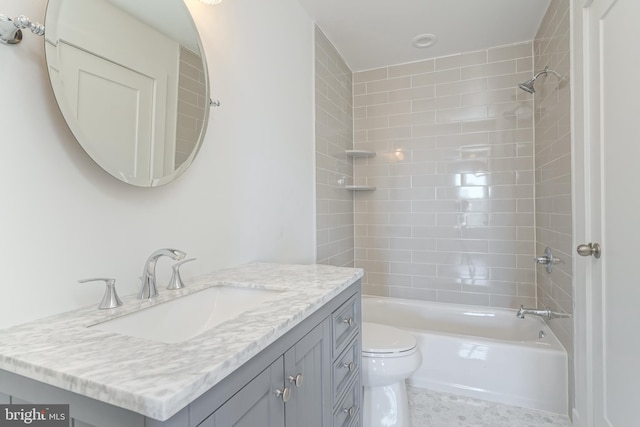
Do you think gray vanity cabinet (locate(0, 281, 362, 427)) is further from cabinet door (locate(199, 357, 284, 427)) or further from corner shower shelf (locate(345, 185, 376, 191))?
corner shower shelf (locate(345, 185, 376, 191))

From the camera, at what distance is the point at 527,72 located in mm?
2506

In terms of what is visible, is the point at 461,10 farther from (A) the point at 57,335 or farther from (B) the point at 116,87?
(A) the point at 57,335

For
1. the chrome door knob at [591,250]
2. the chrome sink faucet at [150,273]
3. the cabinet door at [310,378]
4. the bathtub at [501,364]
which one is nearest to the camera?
the cabinet door at [310,378]

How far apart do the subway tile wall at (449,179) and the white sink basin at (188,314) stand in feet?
6.71

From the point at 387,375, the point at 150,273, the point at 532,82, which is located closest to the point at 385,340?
the point at 387,375

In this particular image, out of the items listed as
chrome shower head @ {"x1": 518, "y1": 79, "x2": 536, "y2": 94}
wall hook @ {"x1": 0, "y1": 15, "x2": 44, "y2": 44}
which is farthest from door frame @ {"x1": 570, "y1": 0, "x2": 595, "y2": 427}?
wall hook @ {"x1": 0, "y1": 15, "x2": 44, "y2": 44}

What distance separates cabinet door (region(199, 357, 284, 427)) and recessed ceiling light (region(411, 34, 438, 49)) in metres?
2.54

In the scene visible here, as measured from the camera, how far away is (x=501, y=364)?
1.95 m

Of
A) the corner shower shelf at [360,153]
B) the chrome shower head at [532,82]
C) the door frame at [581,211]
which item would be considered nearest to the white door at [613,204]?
the door frame at [581,211]

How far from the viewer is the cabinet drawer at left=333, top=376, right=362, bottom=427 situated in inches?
43.8

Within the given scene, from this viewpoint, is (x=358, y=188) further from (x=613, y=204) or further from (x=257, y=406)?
(x=257, y=406)

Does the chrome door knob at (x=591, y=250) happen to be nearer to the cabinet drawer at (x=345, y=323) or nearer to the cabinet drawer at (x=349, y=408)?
the cabinet drawer at (x=345, y=323)

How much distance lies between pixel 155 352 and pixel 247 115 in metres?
1.19

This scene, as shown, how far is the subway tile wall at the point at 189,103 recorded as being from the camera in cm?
112
